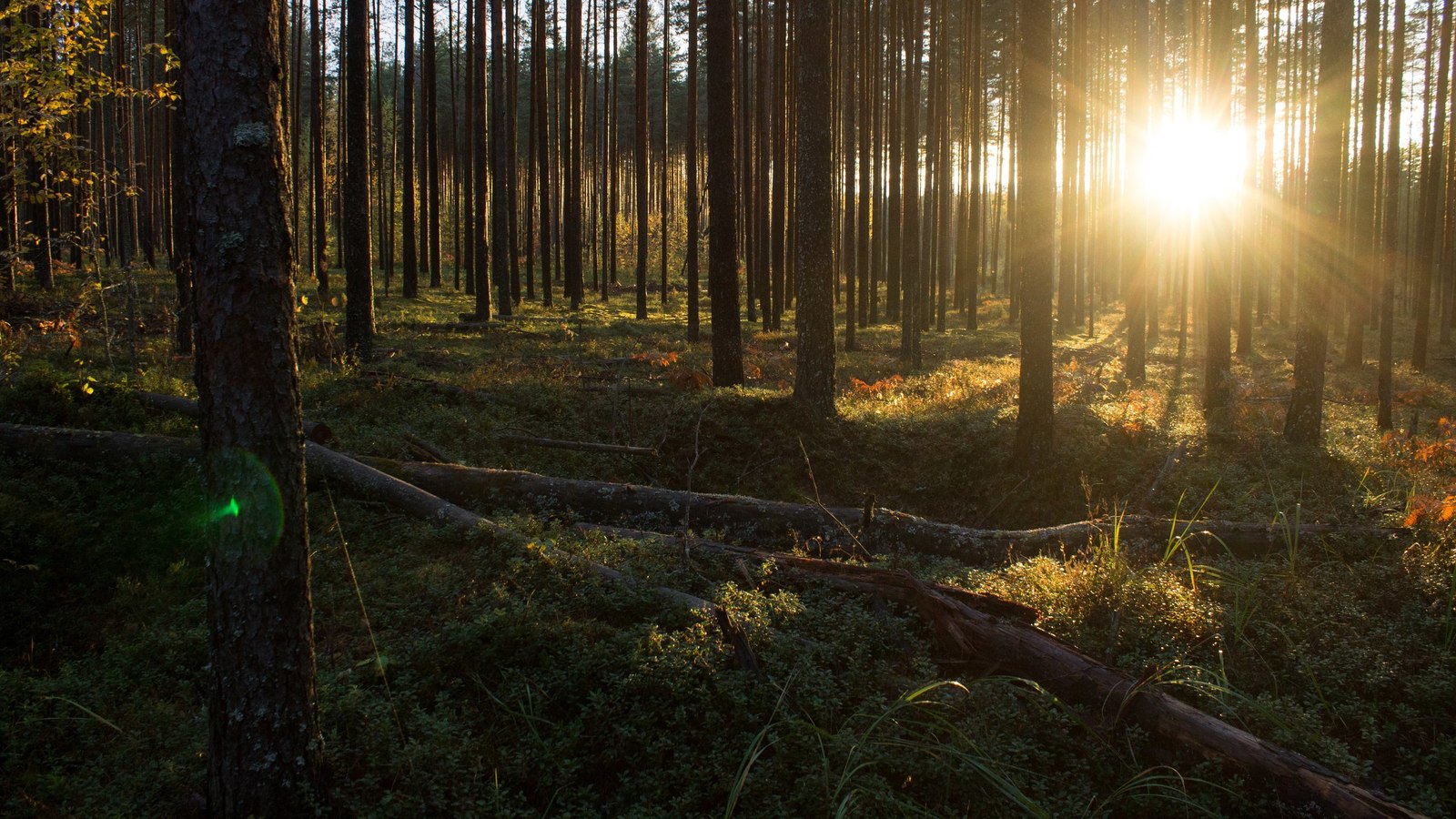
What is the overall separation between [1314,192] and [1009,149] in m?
29.3

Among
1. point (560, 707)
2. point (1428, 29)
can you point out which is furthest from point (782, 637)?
point (1428, 29)

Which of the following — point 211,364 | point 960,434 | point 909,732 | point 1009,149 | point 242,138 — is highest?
point 1009,149

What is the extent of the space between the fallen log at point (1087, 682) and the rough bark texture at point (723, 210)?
6.77 m

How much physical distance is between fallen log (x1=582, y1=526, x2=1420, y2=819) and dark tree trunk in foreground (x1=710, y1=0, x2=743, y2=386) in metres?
6.77

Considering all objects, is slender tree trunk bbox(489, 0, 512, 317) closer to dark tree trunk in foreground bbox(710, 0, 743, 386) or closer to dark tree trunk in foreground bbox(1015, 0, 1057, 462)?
dark tree trunk in foreground bbox(710, 0, 743, 386)

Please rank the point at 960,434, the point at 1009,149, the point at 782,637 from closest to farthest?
the point at 782,637 < the point at 960,434 < the point at 1009,149

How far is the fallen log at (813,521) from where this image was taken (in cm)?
659

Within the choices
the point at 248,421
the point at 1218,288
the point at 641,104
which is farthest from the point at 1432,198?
the point at 248,421

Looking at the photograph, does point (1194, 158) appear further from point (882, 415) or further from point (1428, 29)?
point (882, 415)

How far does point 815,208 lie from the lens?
10.5 m

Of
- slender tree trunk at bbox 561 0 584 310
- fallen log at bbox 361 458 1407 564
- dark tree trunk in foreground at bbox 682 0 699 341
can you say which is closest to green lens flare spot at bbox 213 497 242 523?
fallen log at bbox 361 458 1407 564

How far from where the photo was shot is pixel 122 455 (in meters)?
7.01

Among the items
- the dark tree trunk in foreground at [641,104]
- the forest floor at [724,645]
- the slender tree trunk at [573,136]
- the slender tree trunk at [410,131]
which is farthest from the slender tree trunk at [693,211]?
the forest floor at [724,645]

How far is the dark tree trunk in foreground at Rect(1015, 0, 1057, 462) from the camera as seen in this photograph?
28.0ft
